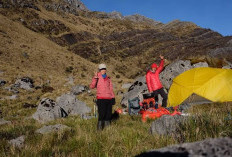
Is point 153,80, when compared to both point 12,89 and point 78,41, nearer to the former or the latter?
point 12,89

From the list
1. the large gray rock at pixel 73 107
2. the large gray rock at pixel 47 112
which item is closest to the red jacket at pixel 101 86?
the large gray rock at pixel 47 112

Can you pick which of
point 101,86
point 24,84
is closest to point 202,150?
point 101,86

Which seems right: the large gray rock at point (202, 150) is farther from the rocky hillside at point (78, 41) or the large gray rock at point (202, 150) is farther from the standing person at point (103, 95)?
the rocky hillside at point (78, 41)

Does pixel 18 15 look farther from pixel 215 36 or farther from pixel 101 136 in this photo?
pixel 101 136

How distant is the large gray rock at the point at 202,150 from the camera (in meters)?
1.24

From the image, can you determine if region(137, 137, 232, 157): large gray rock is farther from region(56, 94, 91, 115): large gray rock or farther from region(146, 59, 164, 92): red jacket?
region(56, 94, 91, 115): large gray rock

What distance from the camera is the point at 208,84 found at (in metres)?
7.57

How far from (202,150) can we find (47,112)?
1096 cm

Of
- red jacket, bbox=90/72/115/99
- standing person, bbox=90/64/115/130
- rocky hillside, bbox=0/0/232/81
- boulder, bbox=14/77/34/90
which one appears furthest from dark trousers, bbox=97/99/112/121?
rocky hillside, bbox=0/0/232/81

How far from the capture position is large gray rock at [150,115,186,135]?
3846mm

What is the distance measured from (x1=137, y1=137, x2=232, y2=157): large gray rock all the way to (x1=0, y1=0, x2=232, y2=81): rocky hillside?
38589 mm

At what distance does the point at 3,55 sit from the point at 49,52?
1078 centimetres

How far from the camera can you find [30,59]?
41.6 meters

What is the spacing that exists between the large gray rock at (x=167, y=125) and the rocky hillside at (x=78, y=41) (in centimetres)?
3640
